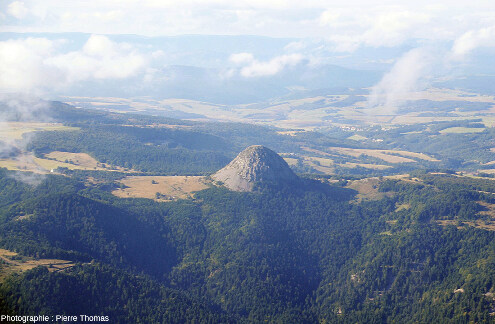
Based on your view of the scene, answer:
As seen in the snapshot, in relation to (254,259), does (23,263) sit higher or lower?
higher

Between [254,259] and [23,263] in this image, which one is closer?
[23,263]

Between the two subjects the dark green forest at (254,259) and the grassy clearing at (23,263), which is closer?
the grassy clearing at (23,263)

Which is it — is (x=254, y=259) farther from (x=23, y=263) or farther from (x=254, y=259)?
(x=23, y=263)

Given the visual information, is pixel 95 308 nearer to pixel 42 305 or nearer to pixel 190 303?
pixel 42 305

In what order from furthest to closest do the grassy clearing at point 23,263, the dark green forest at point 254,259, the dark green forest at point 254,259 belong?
1. the dark green forest at point 254,259
2. the dark green forest at point 254,259
3. the grassy clearing at point 23,263

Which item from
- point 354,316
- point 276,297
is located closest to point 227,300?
point 276,297

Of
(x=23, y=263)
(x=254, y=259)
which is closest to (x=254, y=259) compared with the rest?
(x=254, y=259)

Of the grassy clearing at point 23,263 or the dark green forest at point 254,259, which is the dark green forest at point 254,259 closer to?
the dark green forest at point 254,259

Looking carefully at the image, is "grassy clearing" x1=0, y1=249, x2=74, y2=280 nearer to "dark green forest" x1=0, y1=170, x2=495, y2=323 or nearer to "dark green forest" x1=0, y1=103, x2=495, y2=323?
"dark green forest" x1=0, y1=103, x2=495, y2=323

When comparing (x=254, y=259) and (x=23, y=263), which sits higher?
(x=23, y=263)

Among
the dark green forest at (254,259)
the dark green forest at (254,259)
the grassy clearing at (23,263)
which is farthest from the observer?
the dark green forest at (254,259)

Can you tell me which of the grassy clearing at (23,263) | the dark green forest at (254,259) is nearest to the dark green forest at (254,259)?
the dark green forest at (254,259)
